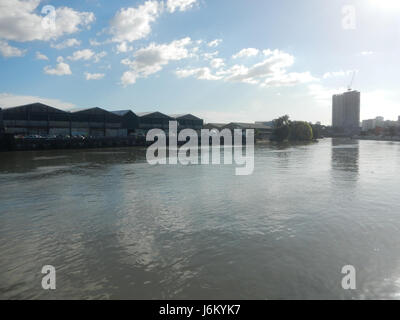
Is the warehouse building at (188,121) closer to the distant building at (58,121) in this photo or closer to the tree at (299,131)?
the distant building at (58,121)

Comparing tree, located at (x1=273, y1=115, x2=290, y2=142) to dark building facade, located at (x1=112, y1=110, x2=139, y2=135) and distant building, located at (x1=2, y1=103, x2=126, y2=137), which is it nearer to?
dark building facade, located at (x1=112, y1=110, x2=139, y2=135)

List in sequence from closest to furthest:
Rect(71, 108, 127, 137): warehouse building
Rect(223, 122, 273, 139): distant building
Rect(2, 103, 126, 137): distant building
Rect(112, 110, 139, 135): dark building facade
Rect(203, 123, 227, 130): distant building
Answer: Rect(2, 103, 126, 137): distant building → Rect(71, 108, 127, 137): warehouse building → Rect(112, 110, 139, 135): dark building facade → Rect(203, 123, 227, 130): distant building → Rect(223, 122, 273, 139): distant building

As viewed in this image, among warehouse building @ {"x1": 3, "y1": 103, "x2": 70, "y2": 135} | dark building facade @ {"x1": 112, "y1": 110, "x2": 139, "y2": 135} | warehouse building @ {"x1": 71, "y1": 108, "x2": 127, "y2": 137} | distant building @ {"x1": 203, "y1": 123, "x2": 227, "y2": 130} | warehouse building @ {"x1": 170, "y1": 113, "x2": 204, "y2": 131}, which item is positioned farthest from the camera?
distant building @ {"x1": 203, "y1": 123, "x2": 227, "y2": 130}

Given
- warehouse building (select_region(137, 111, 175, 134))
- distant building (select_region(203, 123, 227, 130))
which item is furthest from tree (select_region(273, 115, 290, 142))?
warehouse building (select_region(137, 111, 175, 134))

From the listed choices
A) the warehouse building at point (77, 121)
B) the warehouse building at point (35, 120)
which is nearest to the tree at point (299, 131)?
the warehouse building at point (77, 121)

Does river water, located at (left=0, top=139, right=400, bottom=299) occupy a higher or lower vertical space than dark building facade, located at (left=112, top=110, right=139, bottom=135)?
lower

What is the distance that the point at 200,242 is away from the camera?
357 inches

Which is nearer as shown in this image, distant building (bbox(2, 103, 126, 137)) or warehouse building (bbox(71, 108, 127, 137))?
distant building (bbox(2, 103, 126, 137))

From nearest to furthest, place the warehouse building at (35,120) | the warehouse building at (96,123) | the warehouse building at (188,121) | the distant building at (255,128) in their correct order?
the warehouse building at (35,120) → the warehouse building at (96,123) → the warehouse building at (188,121) → the distant building at (255,128)

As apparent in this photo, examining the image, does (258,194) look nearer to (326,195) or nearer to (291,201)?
(291,201)

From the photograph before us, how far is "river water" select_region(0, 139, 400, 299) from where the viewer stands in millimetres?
6484

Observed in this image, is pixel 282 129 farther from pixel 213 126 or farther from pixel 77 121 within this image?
pixel 77 121

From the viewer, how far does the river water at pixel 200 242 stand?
6484mm

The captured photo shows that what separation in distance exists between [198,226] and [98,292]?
4.86 m
